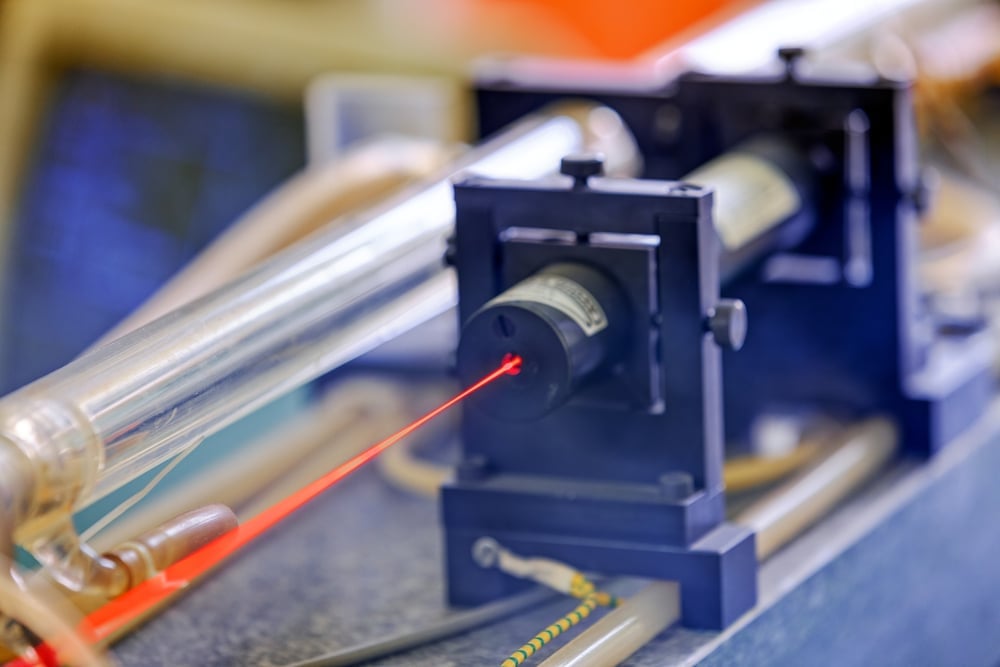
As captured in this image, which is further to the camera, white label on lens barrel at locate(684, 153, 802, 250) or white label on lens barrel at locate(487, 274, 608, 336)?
white label on lens barrel at locate(684, 153, 802, 250)

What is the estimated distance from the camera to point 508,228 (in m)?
0.75

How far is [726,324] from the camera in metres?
0.70

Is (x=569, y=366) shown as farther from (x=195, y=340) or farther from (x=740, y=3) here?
(x=740, y=3)

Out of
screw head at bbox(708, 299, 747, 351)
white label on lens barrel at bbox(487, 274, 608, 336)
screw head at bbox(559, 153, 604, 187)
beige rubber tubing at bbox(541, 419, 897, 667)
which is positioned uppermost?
screw head at bbox(559, 153, 604, 187)

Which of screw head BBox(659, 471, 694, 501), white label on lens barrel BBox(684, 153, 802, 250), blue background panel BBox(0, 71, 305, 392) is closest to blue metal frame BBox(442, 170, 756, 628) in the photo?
screw head BBox(659, 471, 694, 501)

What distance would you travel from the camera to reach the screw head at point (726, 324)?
27.7 inches

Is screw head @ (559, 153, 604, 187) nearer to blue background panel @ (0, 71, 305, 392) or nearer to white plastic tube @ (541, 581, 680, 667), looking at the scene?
white plastic tube @ (541, 581, 680, 667)

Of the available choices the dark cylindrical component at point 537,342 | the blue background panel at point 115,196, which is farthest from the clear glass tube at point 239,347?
the blue background panel at point 115,196

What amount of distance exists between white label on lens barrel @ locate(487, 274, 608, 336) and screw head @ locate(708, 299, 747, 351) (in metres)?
0.05

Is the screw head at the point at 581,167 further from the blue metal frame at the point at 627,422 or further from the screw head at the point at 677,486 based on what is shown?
the screw head at the point at 677,486

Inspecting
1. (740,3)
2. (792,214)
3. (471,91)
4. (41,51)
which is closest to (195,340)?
(792,214)

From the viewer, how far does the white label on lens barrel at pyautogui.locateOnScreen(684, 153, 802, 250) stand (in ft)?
2.77

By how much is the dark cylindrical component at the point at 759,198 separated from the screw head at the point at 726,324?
0.13m

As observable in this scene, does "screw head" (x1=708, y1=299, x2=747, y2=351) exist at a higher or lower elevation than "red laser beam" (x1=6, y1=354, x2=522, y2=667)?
higher
